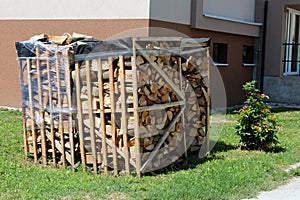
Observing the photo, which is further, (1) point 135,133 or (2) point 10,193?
(1) point 135,133

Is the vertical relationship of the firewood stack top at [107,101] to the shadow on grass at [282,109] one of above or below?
above

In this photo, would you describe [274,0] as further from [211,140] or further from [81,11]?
[211,140]

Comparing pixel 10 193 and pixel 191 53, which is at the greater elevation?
pixel 191 53

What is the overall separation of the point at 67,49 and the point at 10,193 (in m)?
2.16

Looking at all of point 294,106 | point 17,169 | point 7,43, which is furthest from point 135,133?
point 294,106

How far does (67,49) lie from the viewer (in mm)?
6480

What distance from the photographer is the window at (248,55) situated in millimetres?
16203

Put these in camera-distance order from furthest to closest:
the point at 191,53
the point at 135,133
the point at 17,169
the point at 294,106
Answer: the point at 294,106 < the point at 191,53 < the point at 17,169 < the point at 135,133

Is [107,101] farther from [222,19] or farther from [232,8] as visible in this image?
[232,8]

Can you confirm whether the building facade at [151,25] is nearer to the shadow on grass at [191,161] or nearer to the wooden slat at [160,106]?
the shadow on grass at [191,161]

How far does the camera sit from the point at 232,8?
48.8ft

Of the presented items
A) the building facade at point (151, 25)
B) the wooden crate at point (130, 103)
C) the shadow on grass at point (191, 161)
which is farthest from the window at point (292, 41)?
the wooden crate at point (130, 103)

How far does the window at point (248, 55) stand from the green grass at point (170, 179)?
835cm

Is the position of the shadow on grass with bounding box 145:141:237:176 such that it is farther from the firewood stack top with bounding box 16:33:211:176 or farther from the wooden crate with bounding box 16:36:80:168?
the wooden crate with bounding box 16:36:80:168
